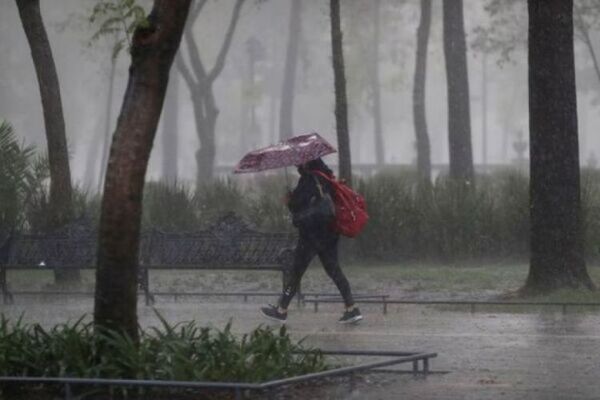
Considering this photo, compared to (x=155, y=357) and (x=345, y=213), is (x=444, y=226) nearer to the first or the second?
(x=345, y=213)

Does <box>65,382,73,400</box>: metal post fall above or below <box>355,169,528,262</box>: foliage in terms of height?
below

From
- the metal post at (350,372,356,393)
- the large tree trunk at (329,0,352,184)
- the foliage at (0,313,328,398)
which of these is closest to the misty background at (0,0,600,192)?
the large tree trunk at (329,0,352,184)

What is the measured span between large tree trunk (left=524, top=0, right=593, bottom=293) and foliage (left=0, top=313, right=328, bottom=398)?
834 cm

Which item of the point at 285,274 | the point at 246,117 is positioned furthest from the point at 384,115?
the point at 285,274

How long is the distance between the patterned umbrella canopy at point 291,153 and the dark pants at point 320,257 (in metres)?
0.82

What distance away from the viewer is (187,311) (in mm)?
20188

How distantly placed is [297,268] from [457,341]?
2943mm

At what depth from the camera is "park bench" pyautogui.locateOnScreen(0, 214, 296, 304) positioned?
71.9 ft

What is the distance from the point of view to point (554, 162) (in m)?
A: 20.4

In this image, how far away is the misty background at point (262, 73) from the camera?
66875 millimetres

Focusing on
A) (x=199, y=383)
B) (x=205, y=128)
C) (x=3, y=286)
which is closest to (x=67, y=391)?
(x=199, y=383)

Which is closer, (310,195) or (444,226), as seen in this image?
(310,195)

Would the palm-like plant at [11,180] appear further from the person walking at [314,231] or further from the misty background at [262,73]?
the misty background at [262,73]

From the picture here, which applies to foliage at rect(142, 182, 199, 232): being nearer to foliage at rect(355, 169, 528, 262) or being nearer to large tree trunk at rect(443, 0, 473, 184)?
foliage at rect(355, 169, 528, 262)
